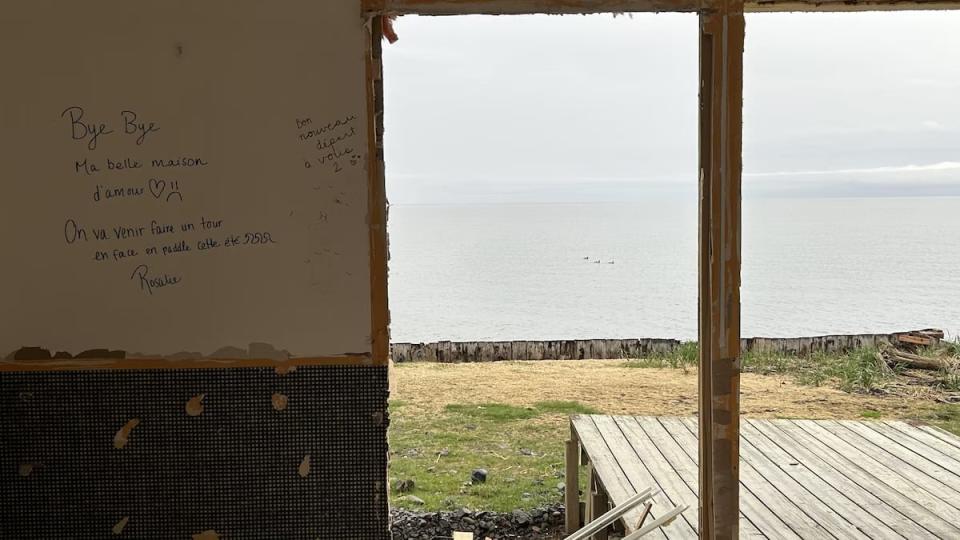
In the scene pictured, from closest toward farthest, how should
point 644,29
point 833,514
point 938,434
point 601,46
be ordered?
point 833,514 → point 938,434 → point 644,29 → point 601,46

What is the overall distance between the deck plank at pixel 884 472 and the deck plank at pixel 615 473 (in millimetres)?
972

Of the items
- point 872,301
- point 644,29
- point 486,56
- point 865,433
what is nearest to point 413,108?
point 486,56

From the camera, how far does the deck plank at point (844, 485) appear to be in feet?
9.24

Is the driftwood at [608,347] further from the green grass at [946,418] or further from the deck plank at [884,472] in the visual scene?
the deck plank at [884,472]

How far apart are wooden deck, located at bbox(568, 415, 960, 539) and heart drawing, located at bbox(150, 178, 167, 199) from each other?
2.05 m

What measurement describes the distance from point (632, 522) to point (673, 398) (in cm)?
394

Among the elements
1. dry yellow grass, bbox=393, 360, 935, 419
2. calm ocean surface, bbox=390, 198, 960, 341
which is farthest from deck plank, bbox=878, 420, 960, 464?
calm ocean surface, bbox=390, 198, 960, 341

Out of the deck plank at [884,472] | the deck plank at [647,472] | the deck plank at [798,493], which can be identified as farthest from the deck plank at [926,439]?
the deck plank at [647,472]

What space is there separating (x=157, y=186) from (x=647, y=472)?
95.3 inches

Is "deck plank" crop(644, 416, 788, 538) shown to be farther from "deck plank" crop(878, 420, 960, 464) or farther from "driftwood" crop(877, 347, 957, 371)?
"driftwood" crop(877, 347, 957, 371)

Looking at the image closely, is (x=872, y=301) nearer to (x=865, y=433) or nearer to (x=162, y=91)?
(x=865, y=433)

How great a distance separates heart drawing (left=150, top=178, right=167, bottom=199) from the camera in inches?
87.0

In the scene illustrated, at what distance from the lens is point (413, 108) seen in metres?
27.4
